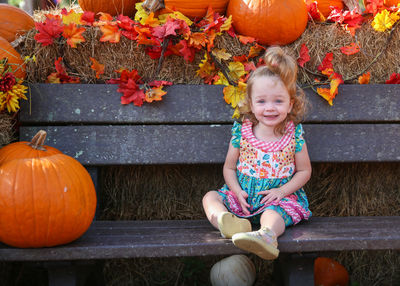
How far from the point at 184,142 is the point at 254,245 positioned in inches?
35.2

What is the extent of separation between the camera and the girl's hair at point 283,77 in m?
2.17

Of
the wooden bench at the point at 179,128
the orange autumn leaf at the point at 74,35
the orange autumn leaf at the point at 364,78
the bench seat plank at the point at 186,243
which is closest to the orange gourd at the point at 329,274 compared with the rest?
the wooden bench at the point at 179,128

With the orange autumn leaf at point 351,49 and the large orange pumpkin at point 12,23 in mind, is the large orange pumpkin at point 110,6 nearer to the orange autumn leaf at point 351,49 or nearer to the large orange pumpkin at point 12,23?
the large orange pumpkin at point 12,23

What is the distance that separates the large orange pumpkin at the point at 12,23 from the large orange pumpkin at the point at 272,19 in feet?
3.94

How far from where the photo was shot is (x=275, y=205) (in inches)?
84.3

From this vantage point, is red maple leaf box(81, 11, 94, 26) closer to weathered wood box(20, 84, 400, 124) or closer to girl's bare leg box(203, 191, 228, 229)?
weathered wood box(20, 84, 400, 124)

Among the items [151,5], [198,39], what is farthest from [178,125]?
[151,5]

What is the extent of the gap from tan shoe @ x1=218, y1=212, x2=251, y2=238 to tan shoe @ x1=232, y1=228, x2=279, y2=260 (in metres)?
0.12

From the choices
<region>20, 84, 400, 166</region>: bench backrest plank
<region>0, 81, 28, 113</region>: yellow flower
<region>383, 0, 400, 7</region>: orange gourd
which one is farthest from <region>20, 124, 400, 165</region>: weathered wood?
<region>383, 0, 400, 7</region>: orange gourd

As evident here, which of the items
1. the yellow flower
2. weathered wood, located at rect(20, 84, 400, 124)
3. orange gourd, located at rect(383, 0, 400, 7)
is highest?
orange gourd, located at rect(383, 0, 400, 7)

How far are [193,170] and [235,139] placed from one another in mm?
448

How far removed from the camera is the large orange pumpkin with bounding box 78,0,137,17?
2715mm

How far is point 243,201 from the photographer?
7.18 ft

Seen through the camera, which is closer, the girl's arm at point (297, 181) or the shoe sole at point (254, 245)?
the shoe sole at point (254, 245)
